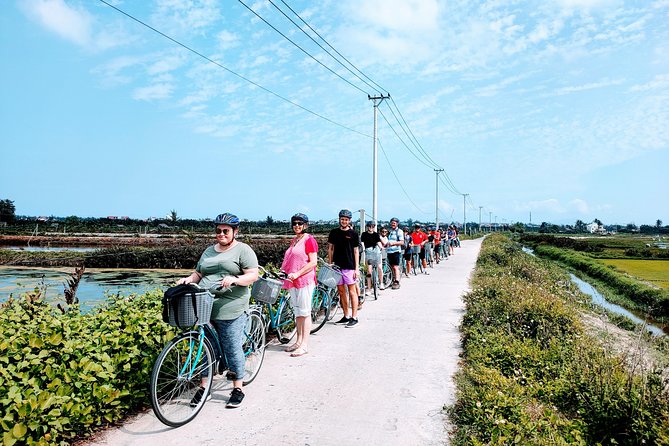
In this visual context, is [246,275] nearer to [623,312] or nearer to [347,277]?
[347,277]

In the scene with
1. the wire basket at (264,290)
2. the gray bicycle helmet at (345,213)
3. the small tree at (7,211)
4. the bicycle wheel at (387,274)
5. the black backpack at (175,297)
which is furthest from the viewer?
the small tree at (7,211)

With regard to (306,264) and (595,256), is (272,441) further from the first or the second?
(595,256)

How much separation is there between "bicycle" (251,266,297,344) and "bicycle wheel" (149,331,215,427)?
3.39 ft

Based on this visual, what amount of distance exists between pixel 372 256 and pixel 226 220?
642 centimetres

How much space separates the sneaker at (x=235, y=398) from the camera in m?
4.14

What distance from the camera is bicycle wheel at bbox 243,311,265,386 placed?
4.80m

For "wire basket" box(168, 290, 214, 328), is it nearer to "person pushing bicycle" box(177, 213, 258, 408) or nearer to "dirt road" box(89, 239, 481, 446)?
"person pushing bicycle" box(177, 213, 258, 408)

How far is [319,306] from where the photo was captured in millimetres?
7320

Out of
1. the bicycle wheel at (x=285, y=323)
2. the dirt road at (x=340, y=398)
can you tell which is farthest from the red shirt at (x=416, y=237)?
the bicycle wheel at (x=285, y=323)

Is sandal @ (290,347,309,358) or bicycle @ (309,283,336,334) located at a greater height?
bicycle @ (309,283,336,334)

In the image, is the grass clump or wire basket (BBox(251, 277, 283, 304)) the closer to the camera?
the grass clump

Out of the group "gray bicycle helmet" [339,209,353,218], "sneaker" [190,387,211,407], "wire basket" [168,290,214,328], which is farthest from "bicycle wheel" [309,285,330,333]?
"wire basket" [168,290,214,328]

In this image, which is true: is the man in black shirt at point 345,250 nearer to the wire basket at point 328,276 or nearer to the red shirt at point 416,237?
the wire basket at point 328,276

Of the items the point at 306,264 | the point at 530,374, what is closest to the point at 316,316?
the point at 306,264
